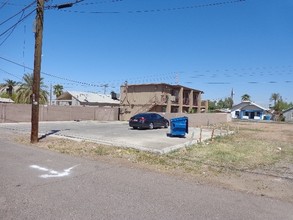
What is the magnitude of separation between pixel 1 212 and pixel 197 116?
131 feet

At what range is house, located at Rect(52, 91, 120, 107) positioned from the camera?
54.5m

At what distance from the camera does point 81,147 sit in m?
13.2

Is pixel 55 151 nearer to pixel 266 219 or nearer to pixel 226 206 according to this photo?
pixel 226 206

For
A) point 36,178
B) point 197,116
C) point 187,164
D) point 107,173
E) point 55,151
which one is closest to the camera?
point 36,178

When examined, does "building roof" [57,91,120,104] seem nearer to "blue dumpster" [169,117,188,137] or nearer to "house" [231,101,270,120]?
"blue dumpster" [169,117,188,137]

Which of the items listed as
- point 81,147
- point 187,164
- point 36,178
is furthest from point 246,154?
point 36,178

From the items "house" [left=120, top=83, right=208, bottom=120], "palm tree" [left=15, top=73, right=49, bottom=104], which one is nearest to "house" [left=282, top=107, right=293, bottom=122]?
"house" [left=120, top=83, right=208, bottom=120]

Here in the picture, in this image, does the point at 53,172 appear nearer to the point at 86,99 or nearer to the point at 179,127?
the point at 179,127

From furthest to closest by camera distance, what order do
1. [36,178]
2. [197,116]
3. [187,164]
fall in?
1. [197,116]
2. [187,164]
3. [36,178]


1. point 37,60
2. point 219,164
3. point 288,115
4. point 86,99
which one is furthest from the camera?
point 288,115

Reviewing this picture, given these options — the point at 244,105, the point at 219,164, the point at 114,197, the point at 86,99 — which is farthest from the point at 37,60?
the point at 244,105

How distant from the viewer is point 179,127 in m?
18.8

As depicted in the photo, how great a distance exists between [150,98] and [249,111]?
46.6 m

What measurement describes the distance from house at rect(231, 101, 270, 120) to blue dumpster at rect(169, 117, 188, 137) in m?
68.6
